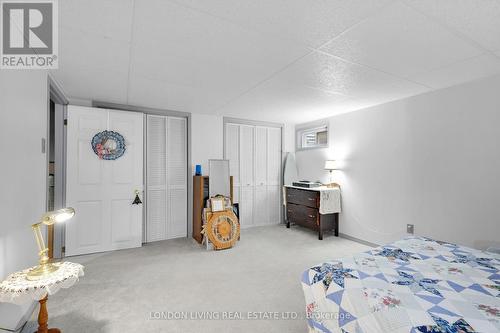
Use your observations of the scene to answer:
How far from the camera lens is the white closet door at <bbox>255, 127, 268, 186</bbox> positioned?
201 inches

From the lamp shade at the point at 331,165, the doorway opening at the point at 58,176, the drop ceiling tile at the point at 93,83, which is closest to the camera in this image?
the drop ceiling tile at the point at 93,83

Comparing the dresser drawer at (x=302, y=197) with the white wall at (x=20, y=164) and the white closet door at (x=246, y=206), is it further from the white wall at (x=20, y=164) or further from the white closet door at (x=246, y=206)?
the white wall at (x=20, y=164)

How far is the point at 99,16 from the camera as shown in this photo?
1600 mm

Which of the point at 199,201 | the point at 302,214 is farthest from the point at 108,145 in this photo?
the point at 302,214

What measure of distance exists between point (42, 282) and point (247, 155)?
3.91m

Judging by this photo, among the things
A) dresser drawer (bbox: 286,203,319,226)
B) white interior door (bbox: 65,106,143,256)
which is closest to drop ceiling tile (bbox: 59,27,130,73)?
white interior door (bbox: 65,106,143,256)

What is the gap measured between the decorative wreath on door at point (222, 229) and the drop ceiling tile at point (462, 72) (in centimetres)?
318

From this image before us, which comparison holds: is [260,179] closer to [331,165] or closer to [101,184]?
[331,165]

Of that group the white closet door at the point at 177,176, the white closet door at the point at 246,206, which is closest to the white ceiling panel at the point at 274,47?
the white closet door at the point at 177,176

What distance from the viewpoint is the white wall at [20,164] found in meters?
1.57

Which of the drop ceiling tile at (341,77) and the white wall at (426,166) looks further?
the white wall at (426,166)

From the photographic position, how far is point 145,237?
399 cm

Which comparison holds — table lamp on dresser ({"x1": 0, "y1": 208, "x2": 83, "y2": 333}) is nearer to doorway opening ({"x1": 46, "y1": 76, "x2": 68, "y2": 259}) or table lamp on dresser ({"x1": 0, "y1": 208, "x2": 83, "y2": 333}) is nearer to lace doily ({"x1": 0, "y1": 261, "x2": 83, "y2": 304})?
lace doily ({"x1": 0, "y1": 261, "x2": 83, "y2": 304})

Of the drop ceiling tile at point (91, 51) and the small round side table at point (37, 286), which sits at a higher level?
the drop ceiling tile at point (91, 51)
